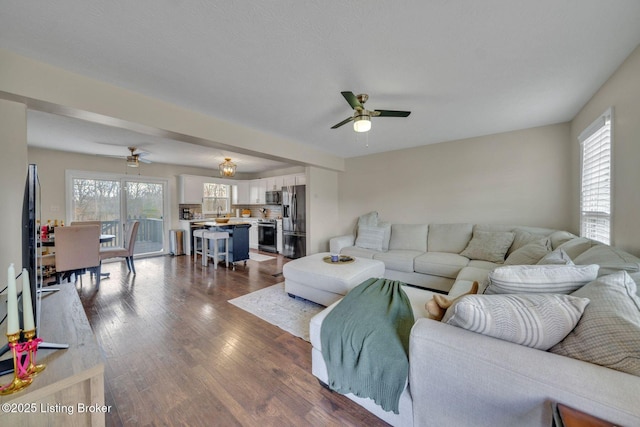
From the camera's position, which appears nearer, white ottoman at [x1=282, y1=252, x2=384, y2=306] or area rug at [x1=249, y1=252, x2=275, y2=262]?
white ottoman at [x1=282, y1=252, x2=384, y2=306]

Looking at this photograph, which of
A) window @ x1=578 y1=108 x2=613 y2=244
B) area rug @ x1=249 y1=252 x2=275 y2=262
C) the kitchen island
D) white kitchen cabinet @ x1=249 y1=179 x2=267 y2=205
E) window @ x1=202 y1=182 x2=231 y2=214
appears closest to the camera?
window @ x1=578 y1=108 x2=613 y2=244

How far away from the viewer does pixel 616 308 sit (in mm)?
923

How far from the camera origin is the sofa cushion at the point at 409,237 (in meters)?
3.97

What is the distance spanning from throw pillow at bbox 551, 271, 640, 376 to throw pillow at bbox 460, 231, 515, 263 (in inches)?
87.7

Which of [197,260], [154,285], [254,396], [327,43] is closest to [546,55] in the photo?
[327,43]

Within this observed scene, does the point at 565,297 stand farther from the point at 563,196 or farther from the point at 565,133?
the point at 565,133

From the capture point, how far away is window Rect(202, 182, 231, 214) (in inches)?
261

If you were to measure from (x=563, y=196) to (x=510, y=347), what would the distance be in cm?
350

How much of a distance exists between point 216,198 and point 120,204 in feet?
7.19

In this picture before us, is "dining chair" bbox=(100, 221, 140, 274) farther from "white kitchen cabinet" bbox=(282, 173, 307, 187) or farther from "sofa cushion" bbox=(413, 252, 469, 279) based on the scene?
"sofa cushion" bbox=(413, 252, 469, 279)

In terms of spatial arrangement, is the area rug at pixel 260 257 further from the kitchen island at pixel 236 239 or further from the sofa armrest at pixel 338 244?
the sofa armrest at pixel 338 244

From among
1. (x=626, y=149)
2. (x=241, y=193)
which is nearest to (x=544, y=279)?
(x=626, y=149)

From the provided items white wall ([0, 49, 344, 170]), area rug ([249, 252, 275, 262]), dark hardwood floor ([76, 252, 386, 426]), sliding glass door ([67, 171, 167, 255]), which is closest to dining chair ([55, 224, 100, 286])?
dark hardwood floor ([76, 252, 386, 426])

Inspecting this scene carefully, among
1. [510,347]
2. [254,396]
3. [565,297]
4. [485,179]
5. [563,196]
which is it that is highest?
[485,179]
